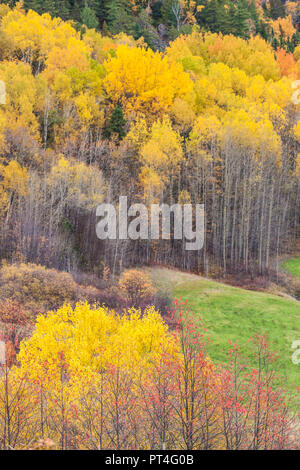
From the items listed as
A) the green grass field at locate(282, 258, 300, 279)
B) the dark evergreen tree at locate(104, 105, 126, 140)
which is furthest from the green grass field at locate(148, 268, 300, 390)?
the dark evergreen tree at locate(104, 105, 126, 140)

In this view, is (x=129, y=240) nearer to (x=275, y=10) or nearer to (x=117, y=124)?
(x=117, y=124)

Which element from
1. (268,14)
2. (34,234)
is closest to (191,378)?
(34,234)

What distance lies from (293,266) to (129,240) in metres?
16.7

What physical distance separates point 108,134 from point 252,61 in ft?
114

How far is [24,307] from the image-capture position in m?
26.2

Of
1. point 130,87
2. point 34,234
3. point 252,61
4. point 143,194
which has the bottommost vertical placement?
point 34,234

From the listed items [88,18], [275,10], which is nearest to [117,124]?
[88,18]

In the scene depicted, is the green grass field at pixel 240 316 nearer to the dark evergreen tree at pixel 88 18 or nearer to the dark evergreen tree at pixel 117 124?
the dark evergreen tree at pixel 117 124

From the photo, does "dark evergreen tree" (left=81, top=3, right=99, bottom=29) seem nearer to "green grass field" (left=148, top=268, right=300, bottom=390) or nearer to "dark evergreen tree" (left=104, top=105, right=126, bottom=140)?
"dark evergreen tree" (left=104, top=105, right=126, bottom=140)

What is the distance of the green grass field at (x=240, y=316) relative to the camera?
23844 millimetres

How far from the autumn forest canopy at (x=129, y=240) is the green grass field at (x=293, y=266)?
131 cm

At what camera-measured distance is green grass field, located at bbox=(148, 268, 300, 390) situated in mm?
23844

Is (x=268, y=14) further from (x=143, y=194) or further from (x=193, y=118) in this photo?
(x=143, y=194)

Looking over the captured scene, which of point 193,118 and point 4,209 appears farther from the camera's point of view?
point 193,118
